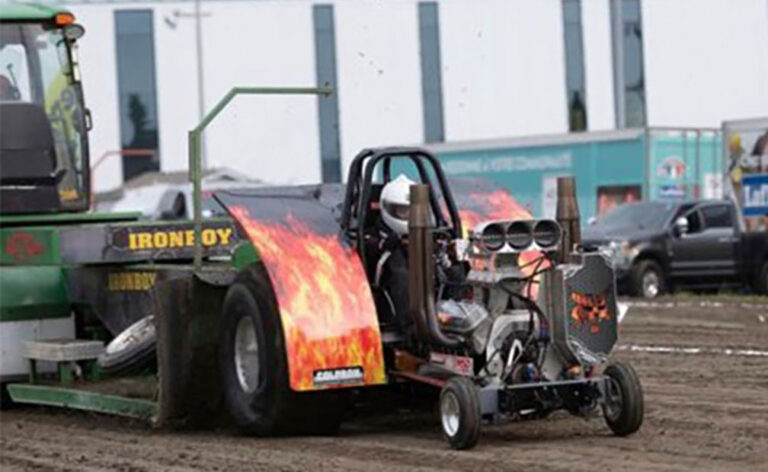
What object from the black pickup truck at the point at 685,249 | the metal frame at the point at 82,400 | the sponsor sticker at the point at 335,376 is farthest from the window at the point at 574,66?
the sponsor sticker at the point at 335,376

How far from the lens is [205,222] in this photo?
11.8m

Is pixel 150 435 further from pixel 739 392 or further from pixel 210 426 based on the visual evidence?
pixel 739 392

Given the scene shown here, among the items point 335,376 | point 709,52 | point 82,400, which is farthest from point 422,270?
point 709,52

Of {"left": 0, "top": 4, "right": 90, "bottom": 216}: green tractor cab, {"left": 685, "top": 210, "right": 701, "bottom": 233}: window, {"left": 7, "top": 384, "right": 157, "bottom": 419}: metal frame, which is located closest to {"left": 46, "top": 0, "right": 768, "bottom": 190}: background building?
{"left": 0, "top": 4, "right": 90, "bottom": 216}: green tractor cab

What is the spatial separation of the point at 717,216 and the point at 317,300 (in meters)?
16.8

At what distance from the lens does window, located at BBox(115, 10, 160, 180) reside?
43.7 metres

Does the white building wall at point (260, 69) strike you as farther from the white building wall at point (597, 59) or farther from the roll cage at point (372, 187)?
the roll cage at point (372, 187)

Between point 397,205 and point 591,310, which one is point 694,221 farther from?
point 591,310

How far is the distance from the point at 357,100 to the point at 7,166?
310cm

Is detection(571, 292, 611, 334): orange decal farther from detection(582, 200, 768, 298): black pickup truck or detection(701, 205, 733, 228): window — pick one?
detection(701, 205, 733, 228): window

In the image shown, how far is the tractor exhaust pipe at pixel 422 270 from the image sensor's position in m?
9.16

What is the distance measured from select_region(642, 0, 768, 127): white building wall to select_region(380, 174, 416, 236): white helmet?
4.94 meters

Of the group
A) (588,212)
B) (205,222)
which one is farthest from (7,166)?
(588,212)

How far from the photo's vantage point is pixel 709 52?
53.2 feet
